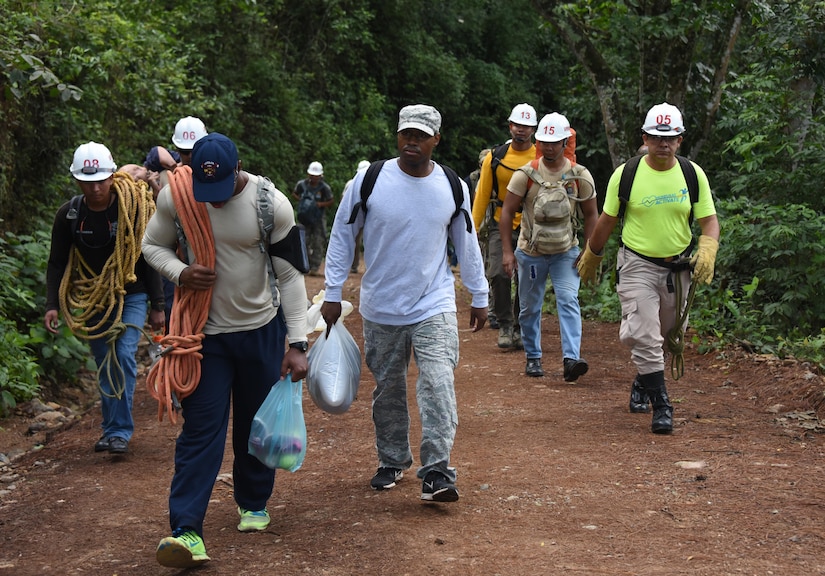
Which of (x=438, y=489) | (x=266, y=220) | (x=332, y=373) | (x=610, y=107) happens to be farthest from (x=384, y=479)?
(x=610, y=107)

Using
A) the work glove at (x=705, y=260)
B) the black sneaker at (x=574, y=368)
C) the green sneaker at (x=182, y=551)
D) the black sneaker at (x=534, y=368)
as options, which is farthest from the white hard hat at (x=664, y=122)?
the green sneaker at (x=182, y=551)

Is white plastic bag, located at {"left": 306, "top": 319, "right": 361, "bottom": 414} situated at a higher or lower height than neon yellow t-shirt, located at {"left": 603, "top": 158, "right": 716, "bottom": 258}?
lower

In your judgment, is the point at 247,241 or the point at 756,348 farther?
the point at 756,348

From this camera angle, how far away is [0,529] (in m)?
6.16

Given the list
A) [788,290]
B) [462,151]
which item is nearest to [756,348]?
[788,290]

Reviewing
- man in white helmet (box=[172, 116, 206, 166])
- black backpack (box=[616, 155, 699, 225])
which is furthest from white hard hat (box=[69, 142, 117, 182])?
black backpack (box=[616, 155, 699, 225])

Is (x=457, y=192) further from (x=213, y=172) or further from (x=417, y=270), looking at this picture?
(x=213, y=172)

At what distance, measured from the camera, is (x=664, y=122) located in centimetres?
720

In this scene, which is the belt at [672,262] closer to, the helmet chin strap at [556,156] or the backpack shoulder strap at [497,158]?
the helmet chin strap at [556,156]

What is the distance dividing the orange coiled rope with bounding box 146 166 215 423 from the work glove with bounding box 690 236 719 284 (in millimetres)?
3446

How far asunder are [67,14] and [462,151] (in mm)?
22252

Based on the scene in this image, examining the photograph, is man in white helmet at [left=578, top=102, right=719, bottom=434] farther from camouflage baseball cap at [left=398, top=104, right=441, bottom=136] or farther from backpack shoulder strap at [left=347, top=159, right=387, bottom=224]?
backpack shoulder strap at [left=347, top=159, right=387, bottom=224]

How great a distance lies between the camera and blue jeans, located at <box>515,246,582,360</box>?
924 cm

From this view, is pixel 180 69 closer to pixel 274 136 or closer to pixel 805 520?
pixel 274 136
